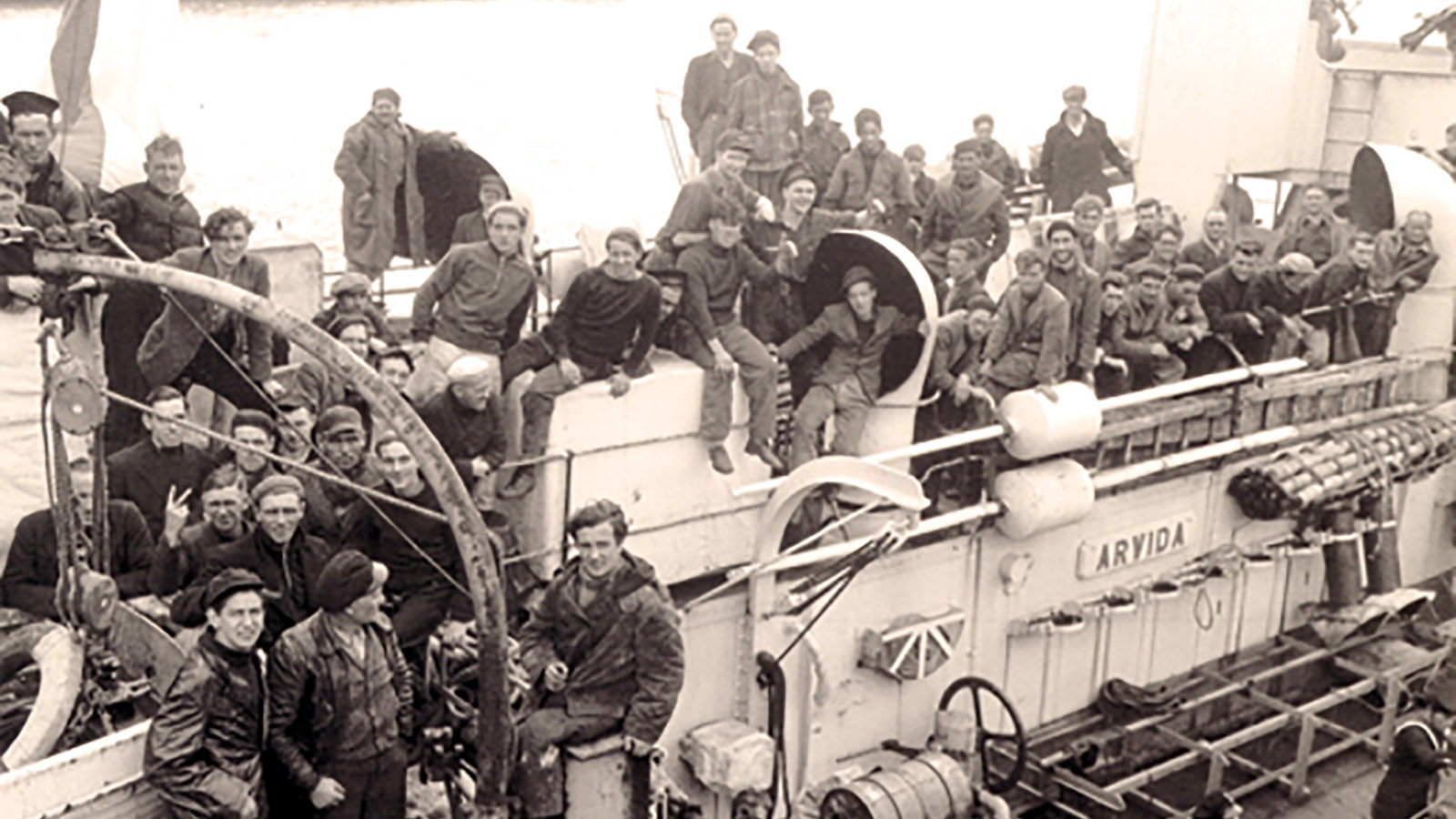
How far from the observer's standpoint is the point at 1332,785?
12.2m

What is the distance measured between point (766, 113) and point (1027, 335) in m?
3.05

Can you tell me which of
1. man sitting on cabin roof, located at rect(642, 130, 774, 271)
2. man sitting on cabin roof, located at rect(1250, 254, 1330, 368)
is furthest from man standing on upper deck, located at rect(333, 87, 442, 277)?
man sitting on cabin roof, located at rect(1250, 254, 1330, 368)

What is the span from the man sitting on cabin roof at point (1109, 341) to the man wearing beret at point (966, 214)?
94 cm

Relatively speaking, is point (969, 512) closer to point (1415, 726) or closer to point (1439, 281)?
point (1415, 726)

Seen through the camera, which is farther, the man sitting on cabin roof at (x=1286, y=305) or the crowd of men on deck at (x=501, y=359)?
the man sitting on cabin roof at (x=1286, y=305)

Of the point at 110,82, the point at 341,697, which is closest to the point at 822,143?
the point at 110,82

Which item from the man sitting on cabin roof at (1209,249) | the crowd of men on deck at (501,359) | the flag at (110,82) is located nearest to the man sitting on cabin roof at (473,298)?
the crowd of men on deck at (501,359)

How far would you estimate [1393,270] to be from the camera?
44.4 feet

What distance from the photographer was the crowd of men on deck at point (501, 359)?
22.1 ft

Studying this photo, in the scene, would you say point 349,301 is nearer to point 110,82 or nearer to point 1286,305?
point 110,82

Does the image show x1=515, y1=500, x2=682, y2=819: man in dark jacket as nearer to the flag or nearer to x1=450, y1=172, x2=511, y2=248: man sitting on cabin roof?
x1=450, y1=172, x2=511, y2=248: man sitting on cabin roof

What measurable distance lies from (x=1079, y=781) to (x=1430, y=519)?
572cm

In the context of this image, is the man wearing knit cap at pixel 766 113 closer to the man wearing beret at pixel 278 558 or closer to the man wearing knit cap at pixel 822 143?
the man wearing knit cap at pixel 822 143

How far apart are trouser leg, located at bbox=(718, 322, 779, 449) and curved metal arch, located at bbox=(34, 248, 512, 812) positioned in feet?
11.1
